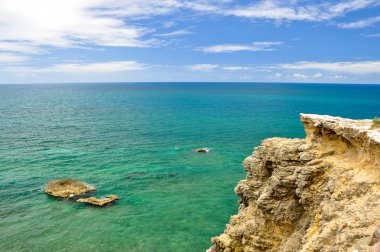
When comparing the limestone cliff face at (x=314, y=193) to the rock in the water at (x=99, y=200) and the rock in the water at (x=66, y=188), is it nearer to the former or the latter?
the rock in the water at (x=99, y=200)

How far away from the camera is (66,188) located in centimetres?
5794

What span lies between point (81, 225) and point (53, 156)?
37.4 meters

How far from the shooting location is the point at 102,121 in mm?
134625

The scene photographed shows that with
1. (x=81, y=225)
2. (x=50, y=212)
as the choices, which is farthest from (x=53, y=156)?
(x=81, y=225)

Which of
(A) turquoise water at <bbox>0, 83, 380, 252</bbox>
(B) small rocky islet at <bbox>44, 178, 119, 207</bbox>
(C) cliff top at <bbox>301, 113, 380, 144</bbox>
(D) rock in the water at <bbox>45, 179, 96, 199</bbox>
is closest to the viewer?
(C) cliff top at <bbox>301, 113, 380, 144</bbox>

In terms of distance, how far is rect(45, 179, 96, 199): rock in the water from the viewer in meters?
56.2

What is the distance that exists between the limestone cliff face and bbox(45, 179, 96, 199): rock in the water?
128ft

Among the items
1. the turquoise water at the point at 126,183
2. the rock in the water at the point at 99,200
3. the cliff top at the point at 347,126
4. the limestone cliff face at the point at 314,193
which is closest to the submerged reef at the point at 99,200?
the rock in the water at the point at 99,200

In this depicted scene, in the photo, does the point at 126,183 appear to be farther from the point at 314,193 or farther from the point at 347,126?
the point at 347,126

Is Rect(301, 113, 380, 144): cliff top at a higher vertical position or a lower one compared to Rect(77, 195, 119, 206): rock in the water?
higher

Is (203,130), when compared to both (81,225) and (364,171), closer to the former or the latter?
(81,225)

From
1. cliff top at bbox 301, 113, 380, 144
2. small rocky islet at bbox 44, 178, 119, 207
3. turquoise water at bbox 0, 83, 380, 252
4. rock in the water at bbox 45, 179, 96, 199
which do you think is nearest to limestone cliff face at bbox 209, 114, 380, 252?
cliff top at bbox 301, 113, 380, 144

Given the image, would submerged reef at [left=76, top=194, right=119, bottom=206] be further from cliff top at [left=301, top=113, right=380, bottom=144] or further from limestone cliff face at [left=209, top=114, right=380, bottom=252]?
cliff top at [left=301, top=113, right=380, bottom=144]

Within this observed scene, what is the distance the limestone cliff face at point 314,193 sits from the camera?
1419 cm
